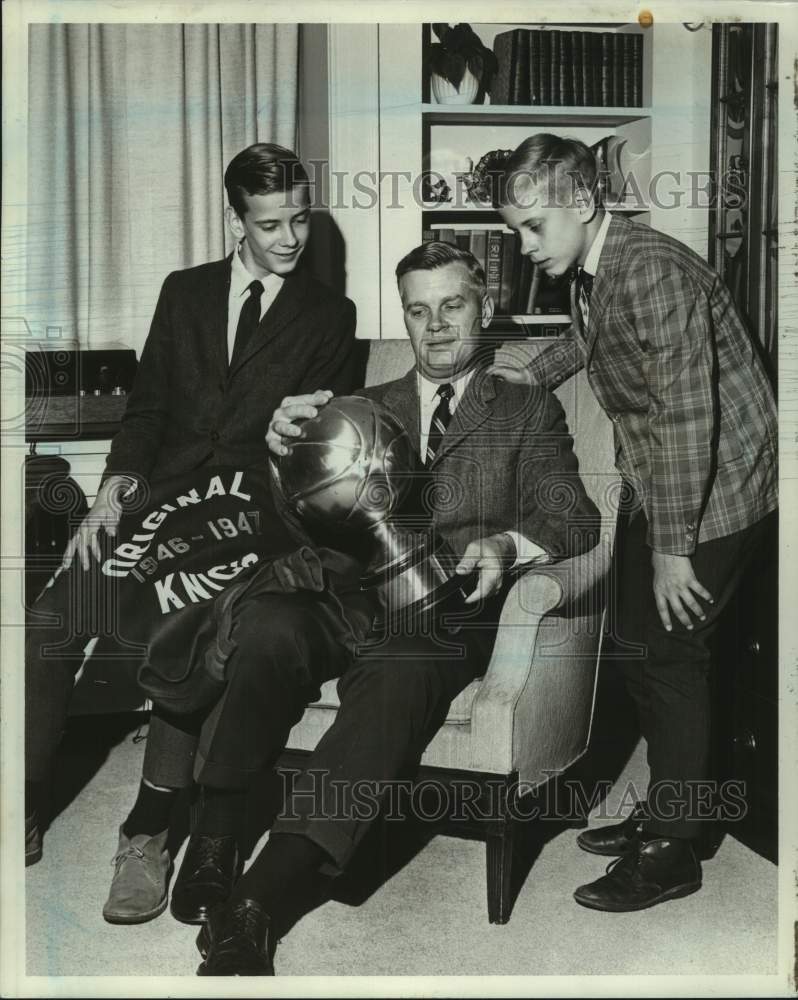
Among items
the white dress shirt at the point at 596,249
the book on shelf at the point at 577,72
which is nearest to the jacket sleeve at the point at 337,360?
the white dress shirt at the point at 596,249

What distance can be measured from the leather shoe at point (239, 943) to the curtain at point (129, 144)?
1167mm

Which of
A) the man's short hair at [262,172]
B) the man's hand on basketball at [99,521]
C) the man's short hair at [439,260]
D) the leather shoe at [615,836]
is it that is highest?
the man's short hair at [262,172]

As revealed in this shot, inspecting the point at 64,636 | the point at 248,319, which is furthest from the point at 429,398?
the point at 64,636

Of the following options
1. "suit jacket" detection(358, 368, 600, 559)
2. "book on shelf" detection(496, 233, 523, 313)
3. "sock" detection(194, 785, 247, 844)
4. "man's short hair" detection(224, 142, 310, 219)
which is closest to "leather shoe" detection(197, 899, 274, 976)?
"sock" detection(194, 785, 247, 844)

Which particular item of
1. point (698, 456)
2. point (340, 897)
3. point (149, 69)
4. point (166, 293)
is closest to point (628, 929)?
point (340, 897)

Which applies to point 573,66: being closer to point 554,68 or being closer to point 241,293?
point 554,68

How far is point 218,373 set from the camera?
2.63 m

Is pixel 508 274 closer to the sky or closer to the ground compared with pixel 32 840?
closer to the sky

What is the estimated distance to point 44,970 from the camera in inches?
98.3

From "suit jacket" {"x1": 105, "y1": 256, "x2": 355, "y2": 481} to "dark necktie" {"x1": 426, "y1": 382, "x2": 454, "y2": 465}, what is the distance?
19 centimetres

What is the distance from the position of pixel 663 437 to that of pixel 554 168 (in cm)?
59

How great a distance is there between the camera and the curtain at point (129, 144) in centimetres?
250

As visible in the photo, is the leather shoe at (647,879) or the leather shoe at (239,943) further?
the leather shoe at (647,879)

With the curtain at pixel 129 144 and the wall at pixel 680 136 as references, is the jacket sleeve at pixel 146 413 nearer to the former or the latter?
the curtain at pixel 129 144
